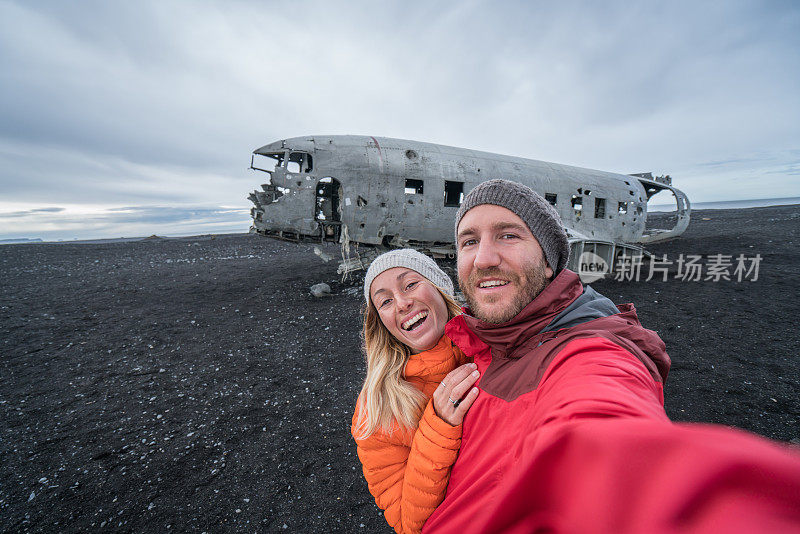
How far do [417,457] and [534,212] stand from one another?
69.7 inches

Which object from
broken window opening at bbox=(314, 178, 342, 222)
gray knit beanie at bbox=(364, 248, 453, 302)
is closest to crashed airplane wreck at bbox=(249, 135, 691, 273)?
broken window opening at bbox=(314, 178, 342, 222)

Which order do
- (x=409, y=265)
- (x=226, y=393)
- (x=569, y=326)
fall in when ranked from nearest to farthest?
1. (x=569, y=326)
2. (x=409, y=265)
3. (x=226, y=393)

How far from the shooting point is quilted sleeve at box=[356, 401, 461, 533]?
1711 millimetres

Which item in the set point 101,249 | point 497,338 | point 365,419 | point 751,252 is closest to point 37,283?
point 101,249

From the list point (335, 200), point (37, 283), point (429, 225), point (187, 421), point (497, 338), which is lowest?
point (187, 421)

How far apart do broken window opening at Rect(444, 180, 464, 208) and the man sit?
27.6 feet

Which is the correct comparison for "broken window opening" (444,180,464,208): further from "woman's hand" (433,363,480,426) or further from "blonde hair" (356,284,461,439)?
"woman's hand" (433,363,480,426)

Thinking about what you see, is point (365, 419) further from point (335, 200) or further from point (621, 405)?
point (335, 200)

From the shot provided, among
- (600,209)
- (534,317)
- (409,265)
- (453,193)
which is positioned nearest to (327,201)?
(453,193)

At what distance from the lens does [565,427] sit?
860 mm

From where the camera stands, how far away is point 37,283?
1327 centimetres

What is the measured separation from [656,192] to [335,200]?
1719 cm

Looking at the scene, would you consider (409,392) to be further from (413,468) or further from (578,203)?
(578,203)

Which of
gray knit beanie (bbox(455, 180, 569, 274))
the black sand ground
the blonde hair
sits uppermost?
gray knit beanie (bbox(455, 180, 569, 274))
